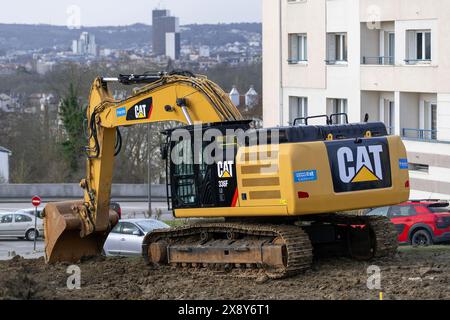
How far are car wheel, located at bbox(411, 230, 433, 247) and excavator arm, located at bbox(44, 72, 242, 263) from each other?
9.43m

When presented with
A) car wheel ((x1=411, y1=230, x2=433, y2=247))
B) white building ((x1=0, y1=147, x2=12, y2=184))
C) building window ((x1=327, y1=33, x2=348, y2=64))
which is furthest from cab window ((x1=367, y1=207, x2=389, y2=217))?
white building ((x1=0, y1=147, x2=12, y2=184))

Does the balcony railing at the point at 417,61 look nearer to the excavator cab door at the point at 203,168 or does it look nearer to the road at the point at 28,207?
the road at the point at 28,207

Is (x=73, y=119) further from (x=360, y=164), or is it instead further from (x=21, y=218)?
(x=360, y=164)

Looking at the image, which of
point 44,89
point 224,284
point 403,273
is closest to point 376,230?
point 403,273

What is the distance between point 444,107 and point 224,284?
882 inches

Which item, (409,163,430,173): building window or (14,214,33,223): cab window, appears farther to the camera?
(14,214,33,223): cab window

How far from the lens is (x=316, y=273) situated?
54.4 feet

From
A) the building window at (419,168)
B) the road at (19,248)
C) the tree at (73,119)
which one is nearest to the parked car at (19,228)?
the road at (19,248)

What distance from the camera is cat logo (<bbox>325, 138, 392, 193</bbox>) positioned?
1644 centimetres

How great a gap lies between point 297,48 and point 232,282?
95.5ft

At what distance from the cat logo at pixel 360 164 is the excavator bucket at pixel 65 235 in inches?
210

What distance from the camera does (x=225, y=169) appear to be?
55.6 feet

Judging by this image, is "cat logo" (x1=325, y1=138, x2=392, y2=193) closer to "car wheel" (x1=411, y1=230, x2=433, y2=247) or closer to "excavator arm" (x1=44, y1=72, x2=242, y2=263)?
"excavator arm" (x1=44, y1=72, x2=242, y2=263)

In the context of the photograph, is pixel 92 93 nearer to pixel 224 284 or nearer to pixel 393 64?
pixel 224 284
